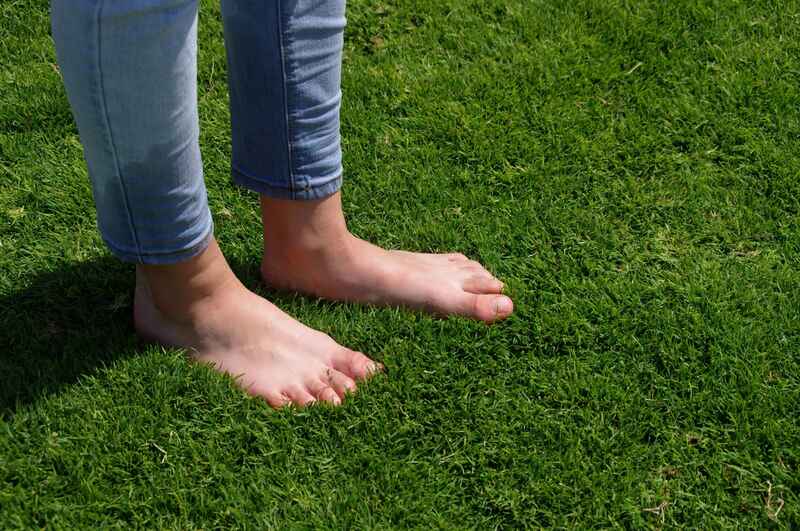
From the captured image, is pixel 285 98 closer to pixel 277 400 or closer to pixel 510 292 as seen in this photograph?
pixel 277 400

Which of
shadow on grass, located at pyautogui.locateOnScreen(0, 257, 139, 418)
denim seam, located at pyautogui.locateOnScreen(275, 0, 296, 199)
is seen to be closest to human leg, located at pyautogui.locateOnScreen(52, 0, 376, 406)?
shadow on grass, located at pyautogui.locateOnScreen(0, 257, 139, 418)

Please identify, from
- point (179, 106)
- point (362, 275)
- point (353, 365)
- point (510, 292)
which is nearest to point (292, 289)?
point (362, 275)

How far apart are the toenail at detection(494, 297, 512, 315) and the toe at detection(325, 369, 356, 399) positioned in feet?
1.30

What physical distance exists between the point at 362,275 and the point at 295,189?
0.30 metres

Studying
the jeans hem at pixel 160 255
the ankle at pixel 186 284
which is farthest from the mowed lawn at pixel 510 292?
the jeans hem at pixel 160 255

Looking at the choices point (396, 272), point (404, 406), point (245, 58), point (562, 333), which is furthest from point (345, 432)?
point (245, 58)

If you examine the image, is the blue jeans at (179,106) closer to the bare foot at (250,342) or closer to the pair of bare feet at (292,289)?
the pair of bare feet at (292,289)

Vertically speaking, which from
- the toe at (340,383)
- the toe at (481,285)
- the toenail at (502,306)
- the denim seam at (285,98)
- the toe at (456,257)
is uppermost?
the denim seam at (285,98)

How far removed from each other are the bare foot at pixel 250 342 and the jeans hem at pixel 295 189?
181 mm

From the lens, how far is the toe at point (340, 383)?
1.95 m

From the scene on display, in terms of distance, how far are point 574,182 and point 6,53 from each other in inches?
73.3

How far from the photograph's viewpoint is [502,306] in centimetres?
215

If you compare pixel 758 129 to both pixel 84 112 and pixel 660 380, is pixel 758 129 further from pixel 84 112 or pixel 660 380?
pixel 84 112

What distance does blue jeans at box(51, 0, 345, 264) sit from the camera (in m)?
1.46
